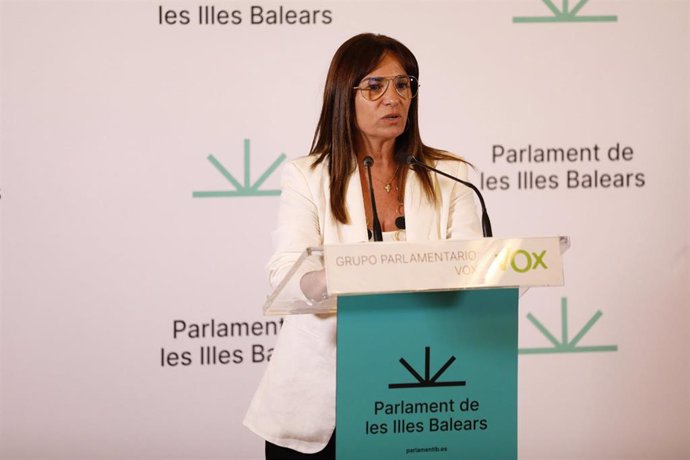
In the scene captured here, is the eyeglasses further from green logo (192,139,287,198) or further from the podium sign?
green logo (192,139,287,198)

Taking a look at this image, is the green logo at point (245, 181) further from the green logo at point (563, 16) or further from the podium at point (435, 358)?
the podium at point (435, 358)

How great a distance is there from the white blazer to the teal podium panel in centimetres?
30

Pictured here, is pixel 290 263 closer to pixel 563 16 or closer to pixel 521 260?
pixel 521 260

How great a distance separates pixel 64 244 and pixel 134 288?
32 centimetres

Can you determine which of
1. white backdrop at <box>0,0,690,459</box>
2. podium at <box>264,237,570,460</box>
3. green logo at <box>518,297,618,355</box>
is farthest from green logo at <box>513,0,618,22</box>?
podium at <box>264,237,570,460</box>

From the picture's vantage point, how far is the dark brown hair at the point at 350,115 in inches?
80.4

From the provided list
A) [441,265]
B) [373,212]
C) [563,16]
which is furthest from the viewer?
[563,16]

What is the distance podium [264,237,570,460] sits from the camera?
5.04 ft

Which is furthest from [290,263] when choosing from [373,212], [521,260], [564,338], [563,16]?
[563,16]

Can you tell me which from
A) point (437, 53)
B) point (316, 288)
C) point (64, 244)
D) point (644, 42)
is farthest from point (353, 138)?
point (644, 42)

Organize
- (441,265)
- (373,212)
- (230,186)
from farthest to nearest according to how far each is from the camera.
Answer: (230,186)
(373,212)
(441,265)

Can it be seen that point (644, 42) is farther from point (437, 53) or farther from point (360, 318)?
point (360, 318)

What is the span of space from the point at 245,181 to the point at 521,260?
2011 millimetres

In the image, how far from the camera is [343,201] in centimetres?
196
